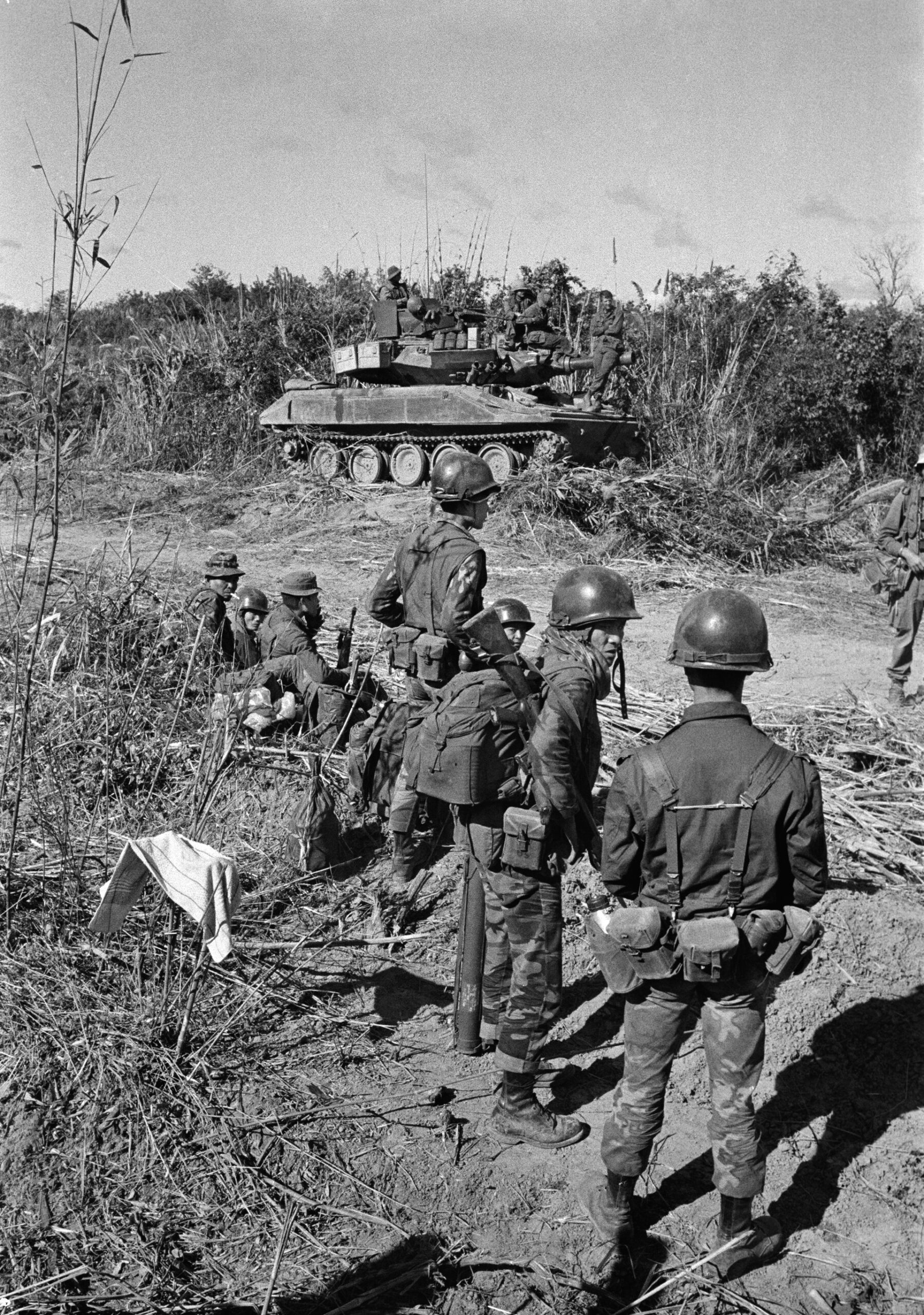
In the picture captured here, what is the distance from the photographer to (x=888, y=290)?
23.0 meters

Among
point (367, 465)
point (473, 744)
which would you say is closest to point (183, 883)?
point (473, 744)

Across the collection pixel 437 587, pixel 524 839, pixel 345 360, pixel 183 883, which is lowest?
pixel 183 883

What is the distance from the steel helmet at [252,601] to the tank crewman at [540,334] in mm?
10552

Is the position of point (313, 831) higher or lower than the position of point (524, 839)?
lower

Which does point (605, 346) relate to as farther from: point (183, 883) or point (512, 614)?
point (183, 883)

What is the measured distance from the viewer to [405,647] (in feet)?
18.6

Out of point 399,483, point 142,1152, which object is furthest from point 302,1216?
point 399,483

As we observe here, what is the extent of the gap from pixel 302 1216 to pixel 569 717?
1.61m

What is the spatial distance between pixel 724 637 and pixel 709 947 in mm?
775

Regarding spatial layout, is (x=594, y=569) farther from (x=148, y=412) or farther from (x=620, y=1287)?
(x=148, y=412)

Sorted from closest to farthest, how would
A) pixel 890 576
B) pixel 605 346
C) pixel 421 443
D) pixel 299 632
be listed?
pixel 299 632 < pixel 890 576 < pixel 421 443 < pixel 605 346

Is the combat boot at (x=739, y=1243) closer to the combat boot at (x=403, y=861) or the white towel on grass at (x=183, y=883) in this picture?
the white towel on grass at (x=183, y=883)

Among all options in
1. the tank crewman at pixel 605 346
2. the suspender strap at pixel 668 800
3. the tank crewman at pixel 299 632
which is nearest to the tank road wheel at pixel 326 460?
the tank crewman at pixel 605 346

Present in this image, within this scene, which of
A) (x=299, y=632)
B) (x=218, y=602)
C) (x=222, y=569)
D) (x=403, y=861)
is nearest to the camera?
(x=403, y=861)
